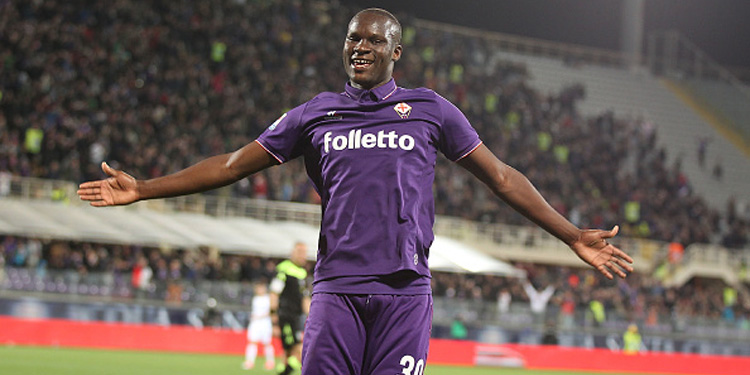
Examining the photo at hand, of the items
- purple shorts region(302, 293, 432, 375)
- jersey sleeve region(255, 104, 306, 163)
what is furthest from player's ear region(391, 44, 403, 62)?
purple shorts region(302, 293, 432, 375)

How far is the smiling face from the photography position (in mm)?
4504

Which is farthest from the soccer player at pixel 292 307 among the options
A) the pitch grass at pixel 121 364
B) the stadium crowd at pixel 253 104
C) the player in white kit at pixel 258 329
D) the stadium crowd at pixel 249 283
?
the stadium crowd at pixel 253 104

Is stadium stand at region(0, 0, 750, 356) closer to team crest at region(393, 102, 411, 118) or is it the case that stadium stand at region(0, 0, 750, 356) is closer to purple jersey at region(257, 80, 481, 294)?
purple jersey at region(257, 80, 481, 294)

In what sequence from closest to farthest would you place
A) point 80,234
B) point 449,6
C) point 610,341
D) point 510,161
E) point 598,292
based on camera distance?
1. point 80,234
2. point 610,341
3. point 598,292
4. point 510,161
5. point 449,6

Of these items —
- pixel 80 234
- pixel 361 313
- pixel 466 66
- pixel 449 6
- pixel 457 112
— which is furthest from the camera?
pixel 449 6

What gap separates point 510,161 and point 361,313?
1344 inches

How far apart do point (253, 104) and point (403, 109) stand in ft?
99.3

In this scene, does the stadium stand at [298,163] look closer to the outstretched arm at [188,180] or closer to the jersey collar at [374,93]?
the outstretched arm at [188,180]

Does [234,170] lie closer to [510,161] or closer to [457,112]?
[457,112]

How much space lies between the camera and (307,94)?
35.8m

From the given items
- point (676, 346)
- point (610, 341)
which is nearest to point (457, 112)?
point (610, 341)

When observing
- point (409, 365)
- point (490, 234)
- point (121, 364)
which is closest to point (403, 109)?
point (409, 365)

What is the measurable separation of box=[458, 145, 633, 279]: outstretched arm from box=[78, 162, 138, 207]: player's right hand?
1510mm

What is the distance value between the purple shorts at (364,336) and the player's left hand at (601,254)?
0.85 meters
